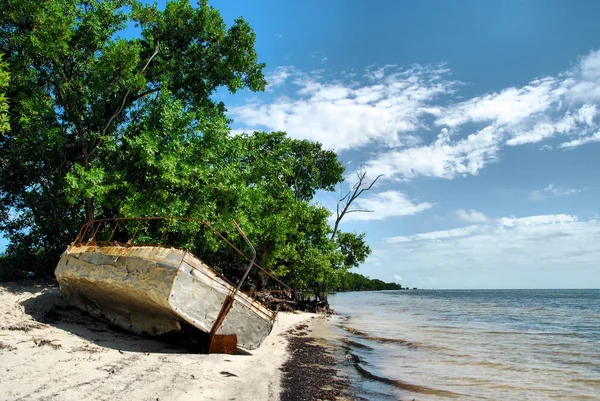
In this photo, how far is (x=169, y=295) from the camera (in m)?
8.09

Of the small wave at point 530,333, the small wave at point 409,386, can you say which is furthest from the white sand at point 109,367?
the small wave at point 530,333

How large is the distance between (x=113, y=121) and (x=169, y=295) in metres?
10.7

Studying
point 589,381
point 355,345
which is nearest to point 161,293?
point 355,345

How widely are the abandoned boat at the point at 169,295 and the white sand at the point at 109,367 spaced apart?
0.46 m

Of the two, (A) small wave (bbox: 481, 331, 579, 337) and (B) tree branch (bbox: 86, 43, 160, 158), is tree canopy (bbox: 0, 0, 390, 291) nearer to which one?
(B) tree branch (bbox: 86, 43, 160, 158)

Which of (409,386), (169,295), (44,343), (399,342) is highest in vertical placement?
(169,295)

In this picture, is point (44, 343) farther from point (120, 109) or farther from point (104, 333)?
point (120, 109)

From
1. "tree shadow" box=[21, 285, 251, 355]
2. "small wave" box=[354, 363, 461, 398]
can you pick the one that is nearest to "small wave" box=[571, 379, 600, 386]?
"small wave" box=[354, 363, 461, 398]

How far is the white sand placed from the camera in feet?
18.4

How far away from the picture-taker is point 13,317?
9867 mm

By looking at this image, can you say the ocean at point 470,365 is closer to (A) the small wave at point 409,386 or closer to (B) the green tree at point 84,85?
(A) the small wave at point 409,386

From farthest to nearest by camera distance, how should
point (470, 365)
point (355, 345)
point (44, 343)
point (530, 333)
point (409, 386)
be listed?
point (530, 333) → point (355, 345) → point (470, 365) → point (409, 386) → point (44, 343)

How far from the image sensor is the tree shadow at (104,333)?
29.3 feet

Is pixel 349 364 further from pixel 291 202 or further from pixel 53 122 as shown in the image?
pixel 291 202
